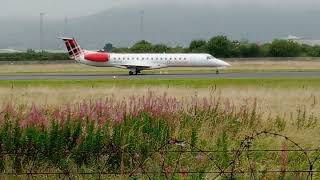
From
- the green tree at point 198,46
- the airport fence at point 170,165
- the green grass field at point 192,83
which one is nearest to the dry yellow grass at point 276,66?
the green grass field at point 192,83

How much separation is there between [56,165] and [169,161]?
6.26ft

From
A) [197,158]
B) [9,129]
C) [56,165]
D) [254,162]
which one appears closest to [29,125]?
[9,129]

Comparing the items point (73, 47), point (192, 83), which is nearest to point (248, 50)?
point (73, 47)

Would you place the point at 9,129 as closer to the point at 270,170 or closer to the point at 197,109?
the point at 270,170

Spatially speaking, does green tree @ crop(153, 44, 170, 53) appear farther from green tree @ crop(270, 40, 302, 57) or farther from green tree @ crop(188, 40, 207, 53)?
green tree @ crop(270, 40, 302, 57)

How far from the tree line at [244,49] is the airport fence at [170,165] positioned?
11502 centimetres

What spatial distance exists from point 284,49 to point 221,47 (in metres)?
12.8

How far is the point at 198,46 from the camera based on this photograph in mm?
136125

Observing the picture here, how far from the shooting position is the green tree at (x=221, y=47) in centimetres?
12862

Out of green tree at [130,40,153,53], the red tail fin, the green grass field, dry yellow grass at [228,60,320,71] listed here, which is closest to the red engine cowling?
the red tail fin

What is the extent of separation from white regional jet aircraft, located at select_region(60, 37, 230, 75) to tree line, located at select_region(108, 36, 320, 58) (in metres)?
57.6

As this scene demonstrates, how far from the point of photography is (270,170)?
33.3ft

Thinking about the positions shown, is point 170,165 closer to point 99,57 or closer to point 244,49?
point 99,57

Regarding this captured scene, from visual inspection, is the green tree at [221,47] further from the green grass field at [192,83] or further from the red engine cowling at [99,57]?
the green grass field at [192,83]
